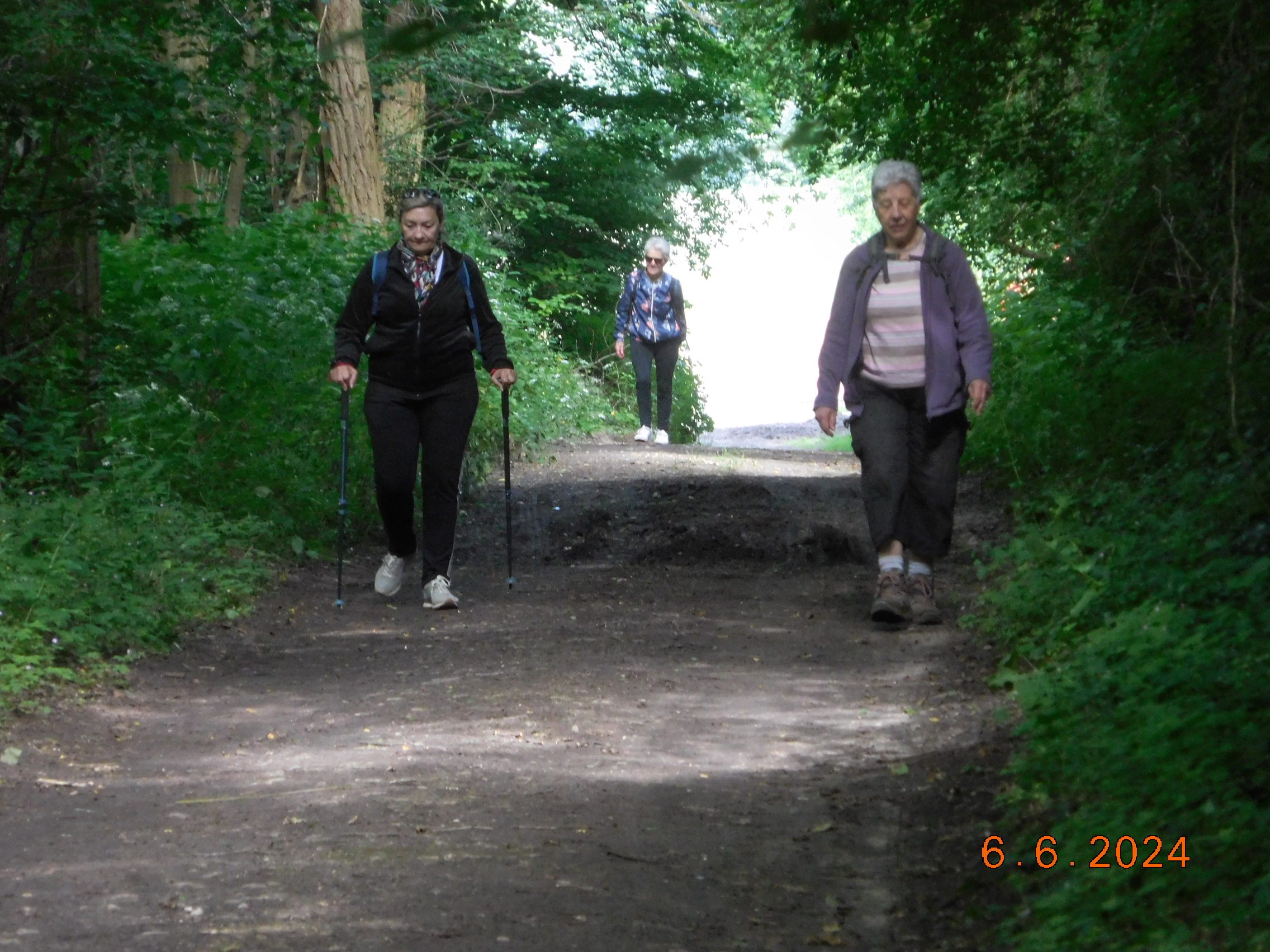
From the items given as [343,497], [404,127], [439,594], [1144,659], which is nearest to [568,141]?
[404,127]

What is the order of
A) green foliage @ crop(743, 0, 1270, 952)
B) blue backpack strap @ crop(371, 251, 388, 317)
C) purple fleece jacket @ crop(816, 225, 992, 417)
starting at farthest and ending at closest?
blue backpack strap @ crop(371, 251, 388, 317)
purple fleece jacket @ crop(816, 225, 992, 417)
green foliage @ crop(743, 0, 1270, 952)

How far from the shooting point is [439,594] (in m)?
9.95

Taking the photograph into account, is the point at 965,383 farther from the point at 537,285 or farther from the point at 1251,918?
the point at 537,285

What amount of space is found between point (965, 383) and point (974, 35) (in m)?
1.84

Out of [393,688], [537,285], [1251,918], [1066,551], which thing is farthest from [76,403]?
[537,285]

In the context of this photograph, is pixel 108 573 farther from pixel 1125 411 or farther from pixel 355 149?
pixel 355 149

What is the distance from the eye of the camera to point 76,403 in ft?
33.1

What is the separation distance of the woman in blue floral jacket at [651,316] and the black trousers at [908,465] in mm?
10195

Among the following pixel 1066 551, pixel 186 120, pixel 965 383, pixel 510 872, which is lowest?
pixel 510 872

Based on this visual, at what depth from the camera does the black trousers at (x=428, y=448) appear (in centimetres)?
991

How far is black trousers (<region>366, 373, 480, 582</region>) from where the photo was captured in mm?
9906

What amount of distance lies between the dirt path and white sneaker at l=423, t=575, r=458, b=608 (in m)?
0.09
